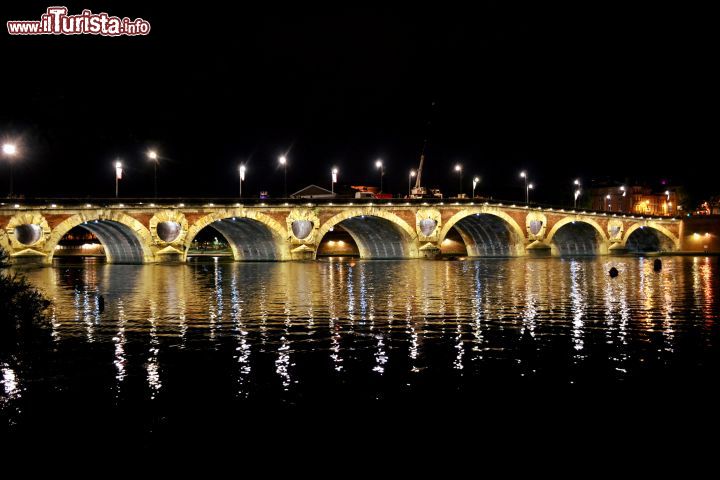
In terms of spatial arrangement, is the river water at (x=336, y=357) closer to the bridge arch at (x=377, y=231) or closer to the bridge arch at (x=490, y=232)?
the bridge arch at (x=377, y=231)

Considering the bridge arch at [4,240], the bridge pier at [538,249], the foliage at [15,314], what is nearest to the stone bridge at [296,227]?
the bridge arch at [4,240]

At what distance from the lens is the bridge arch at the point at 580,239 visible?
122500 millimetres

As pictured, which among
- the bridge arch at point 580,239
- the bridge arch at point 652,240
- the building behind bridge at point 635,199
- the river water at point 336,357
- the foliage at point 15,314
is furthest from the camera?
the building behind bridge at point 635,199

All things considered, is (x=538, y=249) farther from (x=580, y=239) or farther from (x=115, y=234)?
(x=115, y=234)

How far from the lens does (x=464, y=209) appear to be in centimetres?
9756

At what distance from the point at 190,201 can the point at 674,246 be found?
98397 millimetres

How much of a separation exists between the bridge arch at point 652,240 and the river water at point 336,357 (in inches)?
4311

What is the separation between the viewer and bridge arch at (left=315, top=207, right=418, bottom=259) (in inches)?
3487

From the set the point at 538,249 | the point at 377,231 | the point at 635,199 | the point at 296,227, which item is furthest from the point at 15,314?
the point at 635,199

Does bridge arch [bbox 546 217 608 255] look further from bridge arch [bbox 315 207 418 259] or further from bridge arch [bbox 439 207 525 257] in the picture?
bridge arch [bbox 315 207 418 259]

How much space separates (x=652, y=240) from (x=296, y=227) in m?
87.2

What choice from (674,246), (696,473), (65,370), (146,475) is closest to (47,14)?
(65,370)

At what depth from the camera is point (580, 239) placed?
12781cm

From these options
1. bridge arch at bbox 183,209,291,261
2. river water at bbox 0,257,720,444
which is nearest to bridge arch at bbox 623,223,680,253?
bridge arch at bbox 183,209,291,261
